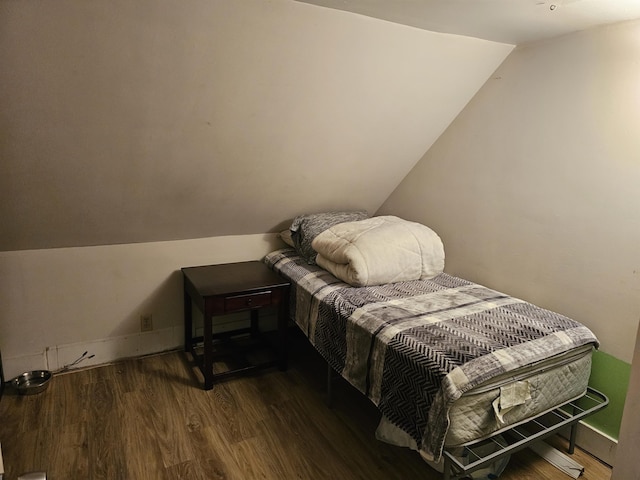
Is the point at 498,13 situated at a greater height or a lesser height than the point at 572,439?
greater

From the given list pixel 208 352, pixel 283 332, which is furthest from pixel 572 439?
pixel 208 352

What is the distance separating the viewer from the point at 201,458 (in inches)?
76.7

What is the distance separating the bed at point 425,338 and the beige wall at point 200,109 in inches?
21.0

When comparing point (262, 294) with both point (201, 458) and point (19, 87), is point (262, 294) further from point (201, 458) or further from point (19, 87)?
point (19, 87)

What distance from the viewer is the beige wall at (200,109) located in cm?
161

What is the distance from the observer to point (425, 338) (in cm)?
180

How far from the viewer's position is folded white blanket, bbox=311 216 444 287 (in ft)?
7.77

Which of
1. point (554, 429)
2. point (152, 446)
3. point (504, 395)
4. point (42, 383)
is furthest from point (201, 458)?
point (554, 429)

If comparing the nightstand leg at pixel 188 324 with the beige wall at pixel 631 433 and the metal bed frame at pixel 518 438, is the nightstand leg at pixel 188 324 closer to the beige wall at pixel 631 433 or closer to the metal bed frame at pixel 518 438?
the metal bed frame at pixel 518 438

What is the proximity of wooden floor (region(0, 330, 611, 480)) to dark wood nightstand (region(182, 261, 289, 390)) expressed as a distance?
5.5 inches

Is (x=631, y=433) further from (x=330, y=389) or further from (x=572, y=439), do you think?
(x=330, y=389)

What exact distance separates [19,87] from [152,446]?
5.11 ft

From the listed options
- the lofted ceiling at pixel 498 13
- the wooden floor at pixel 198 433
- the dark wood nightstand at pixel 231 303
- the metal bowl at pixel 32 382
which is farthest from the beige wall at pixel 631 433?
the metal bowl at pixel 32 382

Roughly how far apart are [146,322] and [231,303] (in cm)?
71
